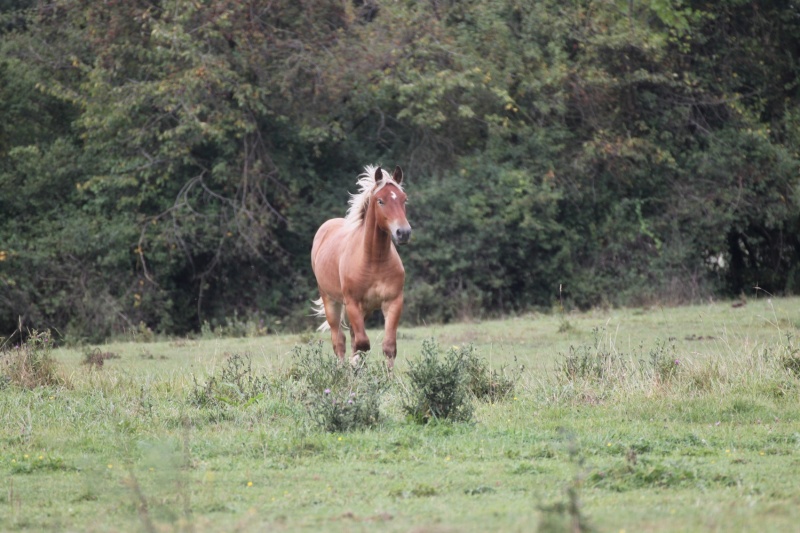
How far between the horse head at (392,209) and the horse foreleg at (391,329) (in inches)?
33.9

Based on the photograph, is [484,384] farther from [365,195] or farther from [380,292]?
[365,195]

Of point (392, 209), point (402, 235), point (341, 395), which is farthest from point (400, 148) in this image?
point (341, 395)

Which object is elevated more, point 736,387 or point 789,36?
point 789,36

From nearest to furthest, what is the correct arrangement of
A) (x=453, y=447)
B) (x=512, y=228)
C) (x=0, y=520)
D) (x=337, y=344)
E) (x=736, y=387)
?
(x=0, y=520), (x=453, y=447), (x=736, y=387), (x=337, y=344), (x=512, y=228)

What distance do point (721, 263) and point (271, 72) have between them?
40.4 feet

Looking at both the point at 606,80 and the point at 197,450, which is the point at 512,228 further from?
the point at 197,450

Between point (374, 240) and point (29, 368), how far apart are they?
3.96 metres

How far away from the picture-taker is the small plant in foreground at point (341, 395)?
7.96 m

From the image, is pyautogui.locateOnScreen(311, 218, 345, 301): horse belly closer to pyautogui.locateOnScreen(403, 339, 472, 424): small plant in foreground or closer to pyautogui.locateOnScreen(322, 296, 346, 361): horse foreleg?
pyautogui.locateOnScreen(322, 296, 346, 361): horse foreleg

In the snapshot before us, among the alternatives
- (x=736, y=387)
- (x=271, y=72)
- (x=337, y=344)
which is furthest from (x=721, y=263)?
(x=736, y=387)

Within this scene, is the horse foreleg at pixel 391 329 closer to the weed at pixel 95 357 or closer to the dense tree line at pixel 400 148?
the weed at pixel 95 357

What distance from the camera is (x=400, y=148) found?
24328mm

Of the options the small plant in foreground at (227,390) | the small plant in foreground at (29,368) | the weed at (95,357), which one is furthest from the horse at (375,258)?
the weed at (95,357)

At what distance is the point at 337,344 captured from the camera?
1307 centimetres
